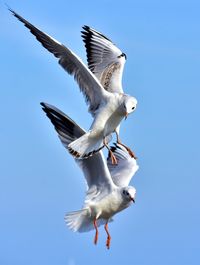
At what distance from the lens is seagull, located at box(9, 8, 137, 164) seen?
15172 millimetres

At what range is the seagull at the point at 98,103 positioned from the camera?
597 inches

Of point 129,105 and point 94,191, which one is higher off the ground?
point 129,105

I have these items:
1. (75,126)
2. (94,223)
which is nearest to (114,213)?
(94,223)

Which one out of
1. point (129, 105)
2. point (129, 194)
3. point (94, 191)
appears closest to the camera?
point (129, 105)

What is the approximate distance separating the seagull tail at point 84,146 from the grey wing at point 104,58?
1.09 m

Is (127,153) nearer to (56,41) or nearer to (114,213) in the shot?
(114,213)

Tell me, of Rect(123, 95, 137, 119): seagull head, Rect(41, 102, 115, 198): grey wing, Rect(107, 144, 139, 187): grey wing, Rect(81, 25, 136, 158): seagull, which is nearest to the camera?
Rect(123, 95, 137, 119): seagull head

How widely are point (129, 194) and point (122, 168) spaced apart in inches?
56.2

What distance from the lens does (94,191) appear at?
16.2 meters

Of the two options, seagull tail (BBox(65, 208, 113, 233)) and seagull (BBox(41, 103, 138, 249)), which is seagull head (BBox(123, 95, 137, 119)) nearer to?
seagull (BBox(41, 103, 138, 249))

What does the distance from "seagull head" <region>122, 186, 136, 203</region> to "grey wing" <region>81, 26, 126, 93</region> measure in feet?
Result: 4.64

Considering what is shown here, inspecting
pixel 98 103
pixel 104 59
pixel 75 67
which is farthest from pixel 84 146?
pixel 104 59

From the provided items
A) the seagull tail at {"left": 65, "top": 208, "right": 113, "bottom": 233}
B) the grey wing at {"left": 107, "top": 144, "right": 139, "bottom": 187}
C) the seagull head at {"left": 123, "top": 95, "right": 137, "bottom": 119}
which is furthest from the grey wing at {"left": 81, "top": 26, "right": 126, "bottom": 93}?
the seagull tail at {"left": 65, "top": 208, "right": 113, "bottom": 233}

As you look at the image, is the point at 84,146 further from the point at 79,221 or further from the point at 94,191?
the point at 79,221
